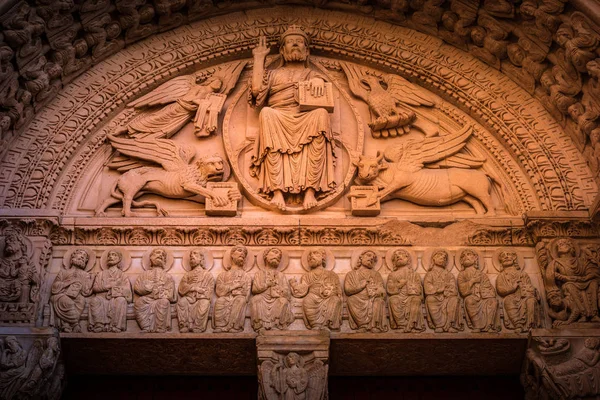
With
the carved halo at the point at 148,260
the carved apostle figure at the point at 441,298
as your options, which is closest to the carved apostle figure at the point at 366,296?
the carved apostle figure at the point at 441,298

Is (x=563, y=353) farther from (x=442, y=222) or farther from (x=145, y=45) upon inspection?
(x=145, y=45)

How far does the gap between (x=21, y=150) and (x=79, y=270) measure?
1.41 m

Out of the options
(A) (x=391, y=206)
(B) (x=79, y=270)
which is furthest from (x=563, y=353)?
(B) (x=79, y=270)

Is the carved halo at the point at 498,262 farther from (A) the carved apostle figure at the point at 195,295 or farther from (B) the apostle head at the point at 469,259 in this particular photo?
(A) the carved apostle figure at the point at 195,295

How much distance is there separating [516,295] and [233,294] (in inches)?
98.4

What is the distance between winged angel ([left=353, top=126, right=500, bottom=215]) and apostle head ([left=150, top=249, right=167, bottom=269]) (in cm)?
199

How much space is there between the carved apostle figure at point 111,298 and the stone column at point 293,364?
1213mm

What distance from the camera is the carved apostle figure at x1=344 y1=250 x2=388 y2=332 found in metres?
7.08

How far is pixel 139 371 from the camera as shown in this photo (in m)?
7.42

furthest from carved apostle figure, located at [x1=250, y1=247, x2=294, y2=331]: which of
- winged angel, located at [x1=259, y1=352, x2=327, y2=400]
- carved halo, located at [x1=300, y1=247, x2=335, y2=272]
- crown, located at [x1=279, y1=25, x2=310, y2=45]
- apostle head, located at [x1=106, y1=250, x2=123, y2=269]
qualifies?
crown, located at [x1=279, y1=25, x2=310, y2=45]

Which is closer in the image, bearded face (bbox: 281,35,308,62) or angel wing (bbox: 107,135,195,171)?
angel wing (bbox: 107,135,195,171)

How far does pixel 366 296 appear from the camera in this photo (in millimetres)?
7203

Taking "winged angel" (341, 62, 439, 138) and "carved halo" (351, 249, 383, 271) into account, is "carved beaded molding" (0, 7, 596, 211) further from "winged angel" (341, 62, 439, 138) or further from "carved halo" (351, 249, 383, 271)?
"carved halo" (351, 249, 383, 271)

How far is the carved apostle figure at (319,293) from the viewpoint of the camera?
23.2 feet
